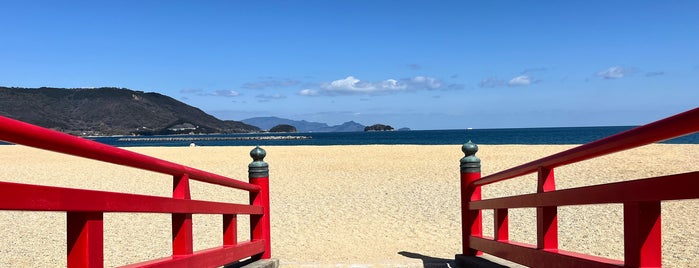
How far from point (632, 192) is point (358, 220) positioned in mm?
8088

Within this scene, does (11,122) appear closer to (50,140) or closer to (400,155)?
(50,140)

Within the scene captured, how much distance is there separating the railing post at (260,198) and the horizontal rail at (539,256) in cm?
187

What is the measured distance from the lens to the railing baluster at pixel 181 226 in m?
3.24

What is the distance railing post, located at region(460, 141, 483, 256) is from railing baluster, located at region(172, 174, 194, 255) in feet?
9.10

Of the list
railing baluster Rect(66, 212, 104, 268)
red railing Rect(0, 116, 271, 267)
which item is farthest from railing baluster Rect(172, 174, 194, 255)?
railing baluster Rect(66, 212, 104, 268)

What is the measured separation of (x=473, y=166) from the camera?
5.46 meters

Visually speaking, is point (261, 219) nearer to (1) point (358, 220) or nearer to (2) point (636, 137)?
(2) point (636, 137)

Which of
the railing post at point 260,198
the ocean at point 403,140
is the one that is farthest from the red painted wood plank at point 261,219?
the ocean at point 403,140

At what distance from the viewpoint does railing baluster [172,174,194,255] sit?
324 centimetres

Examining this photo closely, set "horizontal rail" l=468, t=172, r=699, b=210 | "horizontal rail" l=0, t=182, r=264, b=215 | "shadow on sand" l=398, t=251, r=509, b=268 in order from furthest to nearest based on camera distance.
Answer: "shadow on sand" l=398, t=251, r=509, b=268, "horizontal rail" l=468, t=172, r=699, b=210, "horizontal rail" l=0, t=182, r=264, b=215

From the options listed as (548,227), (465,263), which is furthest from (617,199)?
(465,263)

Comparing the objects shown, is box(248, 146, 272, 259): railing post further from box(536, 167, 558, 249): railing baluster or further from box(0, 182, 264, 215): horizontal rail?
box(536, 167, 558, 249): railing baluster

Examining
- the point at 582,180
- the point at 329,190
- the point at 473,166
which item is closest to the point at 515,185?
the point at 582,180

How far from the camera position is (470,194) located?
5.46 metres
